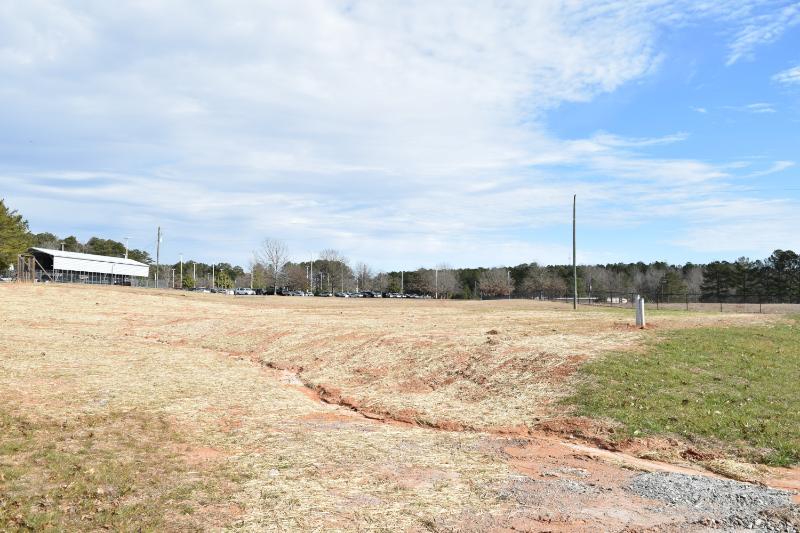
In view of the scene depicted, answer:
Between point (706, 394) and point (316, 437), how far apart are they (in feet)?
28.8

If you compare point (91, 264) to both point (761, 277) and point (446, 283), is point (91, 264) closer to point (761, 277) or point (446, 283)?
point (446, 283)

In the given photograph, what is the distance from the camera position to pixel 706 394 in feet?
42.4

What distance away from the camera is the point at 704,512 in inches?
262

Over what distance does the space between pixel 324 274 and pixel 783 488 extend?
146921 mm

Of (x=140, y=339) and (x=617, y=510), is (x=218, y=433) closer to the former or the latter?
(x=617, y=510)

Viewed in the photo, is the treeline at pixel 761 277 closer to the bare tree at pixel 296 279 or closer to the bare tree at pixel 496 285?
the bare tree at pixel 496 285

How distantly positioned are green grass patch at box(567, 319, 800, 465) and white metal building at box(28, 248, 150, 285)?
255 feet

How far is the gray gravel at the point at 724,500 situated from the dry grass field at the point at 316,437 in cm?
34

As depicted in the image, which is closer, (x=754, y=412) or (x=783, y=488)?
(x=783, y=488)

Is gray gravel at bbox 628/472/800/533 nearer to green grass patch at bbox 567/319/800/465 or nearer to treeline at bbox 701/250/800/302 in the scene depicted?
green grass patch at bbox 567/319/800/465

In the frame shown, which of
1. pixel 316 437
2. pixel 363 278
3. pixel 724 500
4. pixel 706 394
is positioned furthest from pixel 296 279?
pixel 724 500

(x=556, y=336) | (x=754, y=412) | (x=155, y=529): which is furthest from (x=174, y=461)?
(x=556, y=336)

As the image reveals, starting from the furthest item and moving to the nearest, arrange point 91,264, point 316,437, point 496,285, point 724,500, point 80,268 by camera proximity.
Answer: point 496,285 → point 91,264 → point 80,268 → point 316,437 → point 724,500

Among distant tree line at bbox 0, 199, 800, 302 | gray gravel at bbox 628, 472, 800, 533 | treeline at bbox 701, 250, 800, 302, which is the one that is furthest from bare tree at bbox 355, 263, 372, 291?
gray gravel at bbox 628, 472, 800, 533
